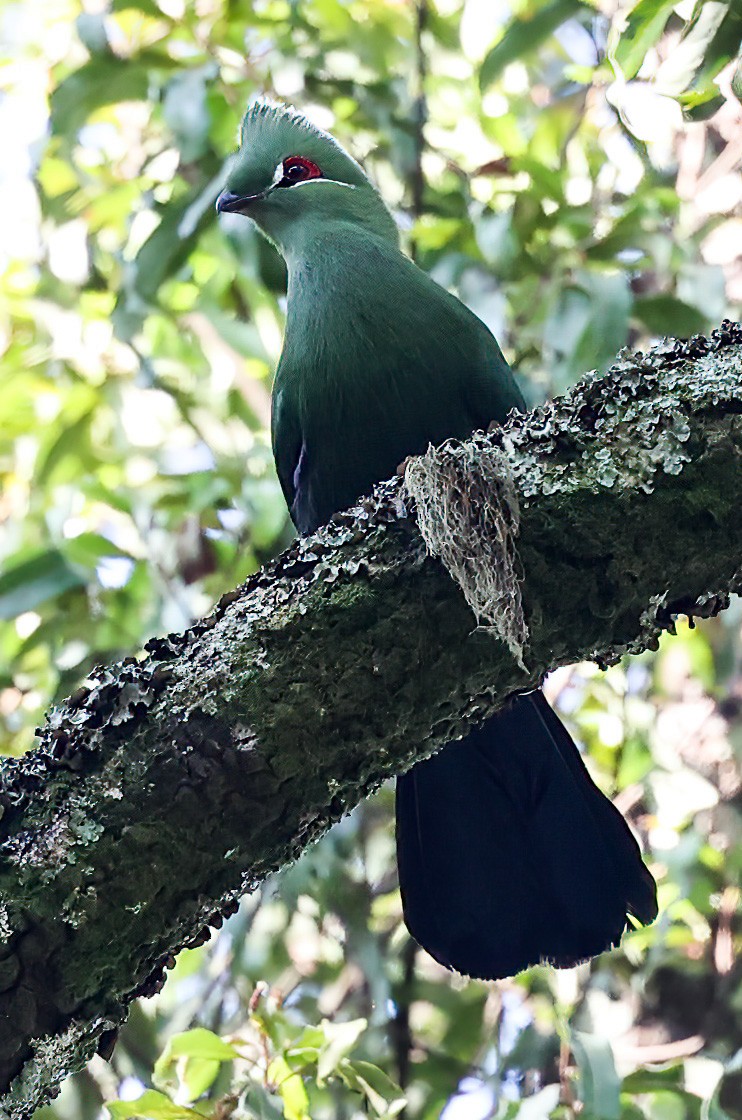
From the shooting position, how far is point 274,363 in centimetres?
372

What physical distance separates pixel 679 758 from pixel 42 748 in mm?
2756

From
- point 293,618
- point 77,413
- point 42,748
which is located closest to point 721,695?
point 77,413

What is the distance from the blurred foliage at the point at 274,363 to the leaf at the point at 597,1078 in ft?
0.55

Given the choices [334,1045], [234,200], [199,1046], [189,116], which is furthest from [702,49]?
[199,1046]

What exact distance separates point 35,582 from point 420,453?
4.26 ft

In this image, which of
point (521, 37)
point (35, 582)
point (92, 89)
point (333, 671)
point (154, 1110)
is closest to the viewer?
point (333, 671)

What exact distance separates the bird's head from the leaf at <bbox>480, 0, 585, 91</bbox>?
456mm

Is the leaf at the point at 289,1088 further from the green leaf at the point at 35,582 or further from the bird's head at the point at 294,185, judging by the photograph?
the bird's head at the point at 294,185

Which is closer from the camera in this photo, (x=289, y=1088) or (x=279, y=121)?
(x=289, y=1088)

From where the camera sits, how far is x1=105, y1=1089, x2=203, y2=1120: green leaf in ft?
7.55

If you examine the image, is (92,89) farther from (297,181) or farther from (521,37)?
(521,37)

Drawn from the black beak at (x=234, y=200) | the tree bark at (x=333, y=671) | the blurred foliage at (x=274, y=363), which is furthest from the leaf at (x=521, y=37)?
the tree bark at (x=333, y=671)

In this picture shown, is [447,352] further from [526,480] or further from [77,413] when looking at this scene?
[77,413]

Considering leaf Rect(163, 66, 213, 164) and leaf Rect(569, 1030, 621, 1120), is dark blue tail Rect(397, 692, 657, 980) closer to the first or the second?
leaf Rect(569, 1030, 621, 1120)
